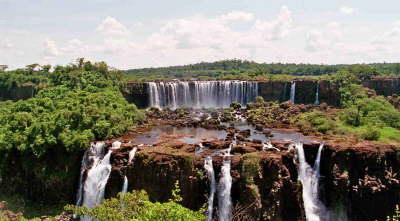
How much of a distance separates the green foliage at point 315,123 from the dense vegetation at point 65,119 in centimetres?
1456

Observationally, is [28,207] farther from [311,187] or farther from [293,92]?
[293,92]

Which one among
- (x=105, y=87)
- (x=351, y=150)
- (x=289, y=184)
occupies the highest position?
(x=105, y=87)

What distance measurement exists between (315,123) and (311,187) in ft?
32.2

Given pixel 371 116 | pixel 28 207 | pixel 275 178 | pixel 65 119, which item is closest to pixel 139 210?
pixel 275 178

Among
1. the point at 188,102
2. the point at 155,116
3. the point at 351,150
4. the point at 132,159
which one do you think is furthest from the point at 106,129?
the point at 188,102

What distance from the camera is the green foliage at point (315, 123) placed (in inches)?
1082

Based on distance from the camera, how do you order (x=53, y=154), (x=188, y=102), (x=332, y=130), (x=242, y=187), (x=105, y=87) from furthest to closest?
(x=188, y=102) → (x=105, y=87) → (x=332, y=130) → (x=53, y=154) → (x=242, y=187)

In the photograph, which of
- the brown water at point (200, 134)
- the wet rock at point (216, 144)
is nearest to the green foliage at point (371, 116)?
the brown water at point (200, 134)

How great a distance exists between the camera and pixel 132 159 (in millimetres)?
21016

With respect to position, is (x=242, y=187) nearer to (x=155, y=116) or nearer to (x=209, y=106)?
(x=155, y=116)

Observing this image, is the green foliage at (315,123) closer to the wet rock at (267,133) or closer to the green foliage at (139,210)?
the wet rock at (267,133)

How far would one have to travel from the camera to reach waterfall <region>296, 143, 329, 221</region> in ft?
65.1

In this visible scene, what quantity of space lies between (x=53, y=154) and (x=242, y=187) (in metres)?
13.1

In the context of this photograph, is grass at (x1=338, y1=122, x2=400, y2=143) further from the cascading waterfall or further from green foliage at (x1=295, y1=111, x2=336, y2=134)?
the cascading waterfall
